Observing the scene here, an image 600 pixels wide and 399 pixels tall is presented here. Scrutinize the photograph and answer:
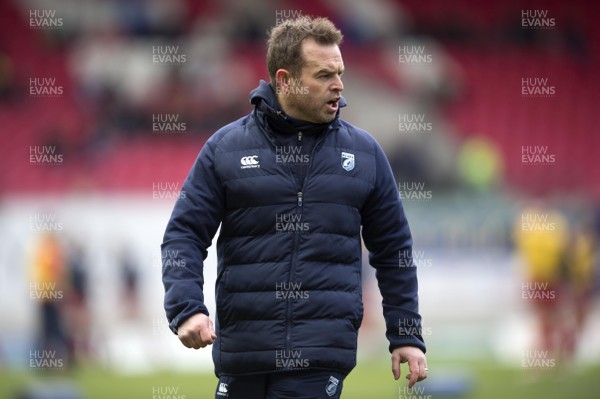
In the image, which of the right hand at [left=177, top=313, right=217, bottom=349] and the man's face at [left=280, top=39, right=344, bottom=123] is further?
the man's face at [left=280, top=39, right=344, bottom=123]

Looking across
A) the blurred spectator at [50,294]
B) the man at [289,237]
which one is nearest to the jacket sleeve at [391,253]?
the man at [289,237]

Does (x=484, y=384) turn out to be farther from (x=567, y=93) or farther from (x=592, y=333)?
(x=567, y=93)

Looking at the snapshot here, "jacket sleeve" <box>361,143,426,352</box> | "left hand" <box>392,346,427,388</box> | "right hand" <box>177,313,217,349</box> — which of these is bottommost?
"left hand" <box>392,346,427,388</box>

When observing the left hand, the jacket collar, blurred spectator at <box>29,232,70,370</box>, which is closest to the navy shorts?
the left hand

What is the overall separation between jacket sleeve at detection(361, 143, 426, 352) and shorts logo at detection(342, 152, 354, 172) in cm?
15

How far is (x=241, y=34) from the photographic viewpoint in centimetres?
A: 2497

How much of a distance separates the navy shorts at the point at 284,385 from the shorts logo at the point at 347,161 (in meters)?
0.86

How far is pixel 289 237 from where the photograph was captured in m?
4.73

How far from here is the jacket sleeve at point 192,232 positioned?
4.65 m

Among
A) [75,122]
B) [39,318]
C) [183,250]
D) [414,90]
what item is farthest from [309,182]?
[414,90]

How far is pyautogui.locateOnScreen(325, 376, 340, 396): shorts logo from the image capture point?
4723mm

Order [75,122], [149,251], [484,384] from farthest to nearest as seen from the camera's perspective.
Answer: [75,122] < [149,251] < [484,384]

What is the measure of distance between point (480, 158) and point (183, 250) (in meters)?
19.3

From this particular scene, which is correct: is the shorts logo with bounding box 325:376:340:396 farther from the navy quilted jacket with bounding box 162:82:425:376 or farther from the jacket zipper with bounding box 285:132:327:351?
the jacket zipper with bounding box 285:132:327:351
